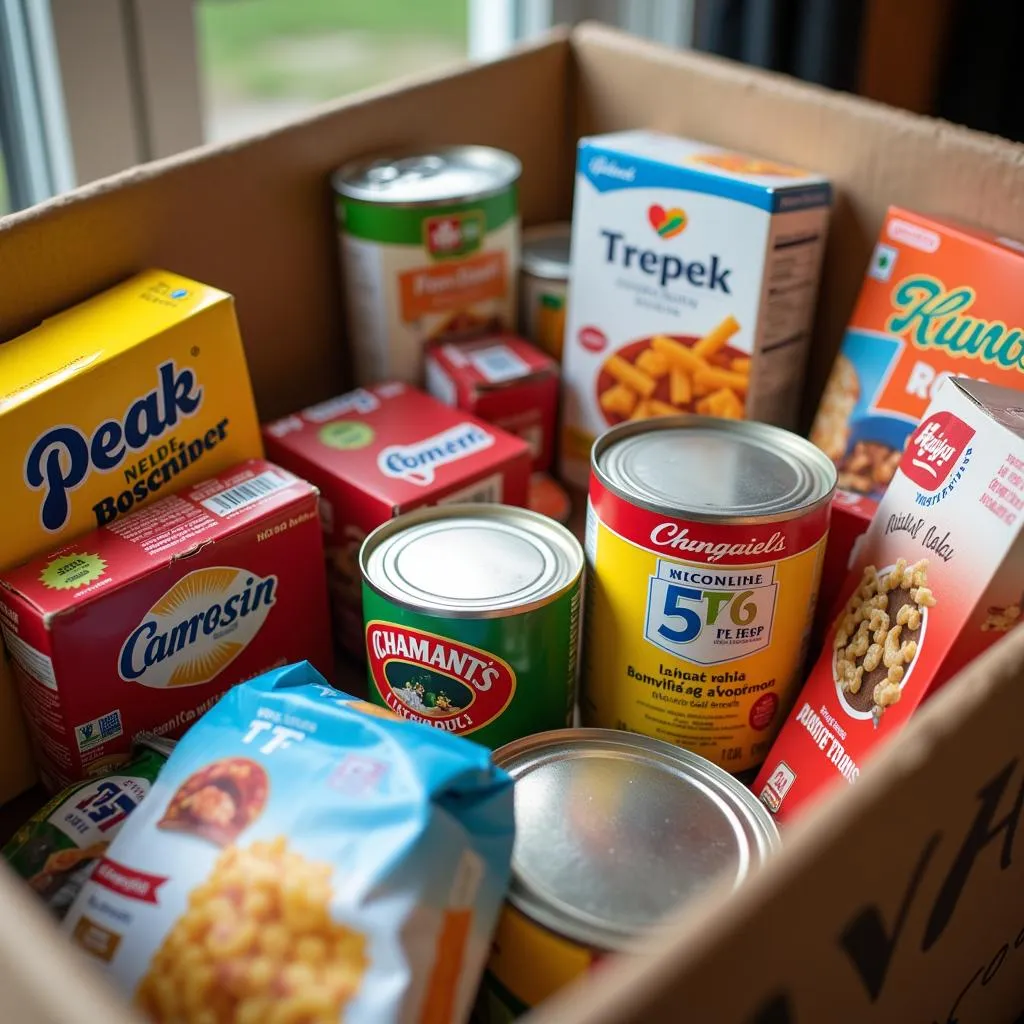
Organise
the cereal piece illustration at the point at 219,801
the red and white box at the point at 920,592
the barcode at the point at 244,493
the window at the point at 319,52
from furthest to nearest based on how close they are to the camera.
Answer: the window at the point at 319,52
the barcode at the point at 244,493
the red and white box at the point at 920,592
the cereal piece illustration at the point at 219,801

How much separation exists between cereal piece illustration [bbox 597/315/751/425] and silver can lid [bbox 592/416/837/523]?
14 cm

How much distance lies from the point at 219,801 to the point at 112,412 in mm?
353

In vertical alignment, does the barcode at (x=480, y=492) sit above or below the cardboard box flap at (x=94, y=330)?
below

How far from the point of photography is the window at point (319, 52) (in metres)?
1.88

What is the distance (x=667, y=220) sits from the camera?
3.71ft

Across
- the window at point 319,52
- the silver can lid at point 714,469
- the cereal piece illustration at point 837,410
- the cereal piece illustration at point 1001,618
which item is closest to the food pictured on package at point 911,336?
the cereal piece illustration at point 837,410

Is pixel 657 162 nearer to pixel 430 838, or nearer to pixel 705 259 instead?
pixel 705 259

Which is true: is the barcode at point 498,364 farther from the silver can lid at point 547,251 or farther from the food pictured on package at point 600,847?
the food pictured on package at point 600,847

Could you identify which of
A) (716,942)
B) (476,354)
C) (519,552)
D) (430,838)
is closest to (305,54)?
(476,354)

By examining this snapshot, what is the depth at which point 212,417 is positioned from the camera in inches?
39.2

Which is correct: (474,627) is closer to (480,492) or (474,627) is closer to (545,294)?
(480,492)

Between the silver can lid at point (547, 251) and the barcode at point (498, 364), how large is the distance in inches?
4.1

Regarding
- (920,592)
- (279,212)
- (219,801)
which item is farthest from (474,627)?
(279,212)

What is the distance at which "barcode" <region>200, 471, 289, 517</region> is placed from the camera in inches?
37.3
